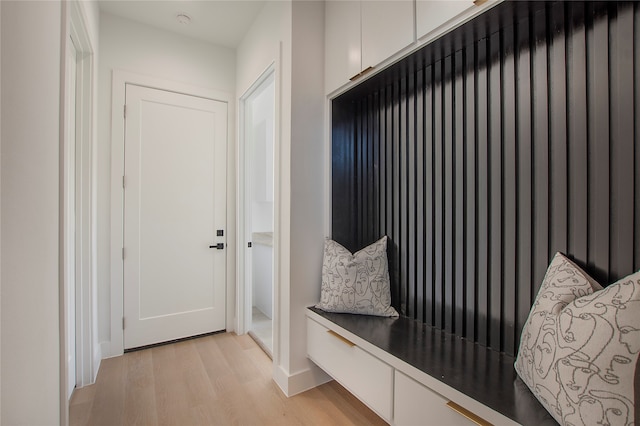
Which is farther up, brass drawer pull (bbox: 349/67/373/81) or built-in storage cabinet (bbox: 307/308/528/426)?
brass drawer pull (bbox: 349/67/373/81)

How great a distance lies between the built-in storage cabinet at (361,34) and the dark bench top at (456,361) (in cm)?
144

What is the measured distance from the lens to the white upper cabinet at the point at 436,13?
1176 mm

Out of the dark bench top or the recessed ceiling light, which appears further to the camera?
the recessed ceiling light

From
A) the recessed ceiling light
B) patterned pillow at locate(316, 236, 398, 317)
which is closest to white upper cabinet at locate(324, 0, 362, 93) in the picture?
patterned pillow at locate(316, 236, 398, 317)

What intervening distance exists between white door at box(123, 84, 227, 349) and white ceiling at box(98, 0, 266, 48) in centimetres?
57

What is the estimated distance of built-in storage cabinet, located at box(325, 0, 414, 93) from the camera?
4.71 ft

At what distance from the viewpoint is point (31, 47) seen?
878 mm

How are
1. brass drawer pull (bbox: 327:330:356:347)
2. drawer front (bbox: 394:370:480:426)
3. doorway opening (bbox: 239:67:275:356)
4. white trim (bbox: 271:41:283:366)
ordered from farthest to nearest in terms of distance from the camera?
doorway opening (bbox: 239:67:275:356) → white trim (bbox: 271:41:283:366) → brass drawer pull (bbox: 327:330:356:347) → drawer front (bbox: 394:370:480:426)

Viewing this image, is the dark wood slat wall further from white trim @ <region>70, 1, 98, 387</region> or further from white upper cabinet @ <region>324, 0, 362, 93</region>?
white trim @ <region>70, 1, 98, 387</region>

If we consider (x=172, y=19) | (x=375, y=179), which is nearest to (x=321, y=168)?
(x=375, y=179)

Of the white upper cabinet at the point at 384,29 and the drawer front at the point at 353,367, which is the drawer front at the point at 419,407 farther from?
the white upper cabinet at the point at 384,29

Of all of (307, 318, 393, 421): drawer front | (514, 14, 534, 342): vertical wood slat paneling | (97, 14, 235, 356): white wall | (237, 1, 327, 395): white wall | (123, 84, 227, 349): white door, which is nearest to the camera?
(514, 14, 534, 342): vertical wood slat paneling

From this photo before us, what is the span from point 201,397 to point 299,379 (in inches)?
24.4

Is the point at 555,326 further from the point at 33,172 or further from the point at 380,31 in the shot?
the point at 33,172
